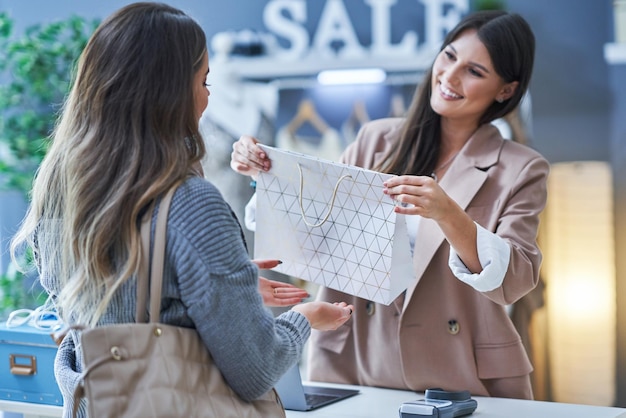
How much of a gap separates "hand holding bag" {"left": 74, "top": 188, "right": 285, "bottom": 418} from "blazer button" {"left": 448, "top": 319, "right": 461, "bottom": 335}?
100 cm

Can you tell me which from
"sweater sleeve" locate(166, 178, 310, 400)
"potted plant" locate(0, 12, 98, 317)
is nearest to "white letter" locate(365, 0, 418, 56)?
"potted plant" locate(0, 12, 98, 317)

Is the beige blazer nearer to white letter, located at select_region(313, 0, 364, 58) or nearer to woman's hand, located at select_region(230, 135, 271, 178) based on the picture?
woman's hand, located at select_region(230, 135, 271, 178)

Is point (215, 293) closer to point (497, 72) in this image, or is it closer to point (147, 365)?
point (147, 365)

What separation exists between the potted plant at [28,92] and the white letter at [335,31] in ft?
3.87

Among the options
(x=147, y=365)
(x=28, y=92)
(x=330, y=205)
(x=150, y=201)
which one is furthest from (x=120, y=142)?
(x=28, y=92)

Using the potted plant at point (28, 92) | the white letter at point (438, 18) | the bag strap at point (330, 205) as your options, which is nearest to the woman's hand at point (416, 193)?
the bag strap at point (330, 205)

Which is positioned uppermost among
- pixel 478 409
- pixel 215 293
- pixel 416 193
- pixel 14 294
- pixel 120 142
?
pixel 120 142

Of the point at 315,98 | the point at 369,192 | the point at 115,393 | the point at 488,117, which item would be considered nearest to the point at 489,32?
the point at 488,117

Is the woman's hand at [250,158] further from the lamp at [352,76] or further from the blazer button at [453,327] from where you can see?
the lamp at [352,76]

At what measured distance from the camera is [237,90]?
15.0 ft

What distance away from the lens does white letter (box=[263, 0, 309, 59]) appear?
459cm

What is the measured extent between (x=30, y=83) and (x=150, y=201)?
3455mm

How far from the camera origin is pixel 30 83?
472cm

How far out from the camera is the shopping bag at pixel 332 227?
212 cm
